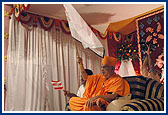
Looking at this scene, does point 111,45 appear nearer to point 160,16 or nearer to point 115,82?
point 160,16

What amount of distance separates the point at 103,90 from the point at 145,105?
29.3 inches

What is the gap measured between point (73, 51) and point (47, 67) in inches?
30.5

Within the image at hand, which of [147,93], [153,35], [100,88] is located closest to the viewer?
[147,93]

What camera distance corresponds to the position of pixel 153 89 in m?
2.55

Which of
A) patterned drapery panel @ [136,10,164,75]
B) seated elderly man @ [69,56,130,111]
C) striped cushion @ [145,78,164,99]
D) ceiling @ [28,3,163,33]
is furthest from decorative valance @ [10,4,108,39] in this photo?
striped cushion @ [145,78,164,99]

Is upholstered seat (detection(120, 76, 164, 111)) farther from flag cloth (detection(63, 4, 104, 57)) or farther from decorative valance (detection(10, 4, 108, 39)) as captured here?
decorative valance (detection(10, 4, 108, 39))

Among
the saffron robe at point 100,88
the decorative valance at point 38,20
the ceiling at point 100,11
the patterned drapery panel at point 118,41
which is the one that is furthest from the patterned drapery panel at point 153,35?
the decorative valance at point 38,20

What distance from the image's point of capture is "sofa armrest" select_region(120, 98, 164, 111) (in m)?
2.00

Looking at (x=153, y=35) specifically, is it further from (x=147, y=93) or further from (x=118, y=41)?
(x=147, y=93)

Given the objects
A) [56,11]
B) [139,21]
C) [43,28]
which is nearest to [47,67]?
[43,28]

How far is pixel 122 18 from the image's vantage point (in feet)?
14.5

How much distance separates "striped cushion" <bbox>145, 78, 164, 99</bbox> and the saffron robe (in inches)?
10.2

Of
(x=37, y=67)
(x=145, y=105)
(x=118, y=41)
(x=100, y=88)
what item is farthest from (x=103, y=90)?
(x=118, y=41)

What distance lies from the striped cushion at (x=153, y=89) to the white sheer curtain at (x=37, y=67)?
2.07 m
